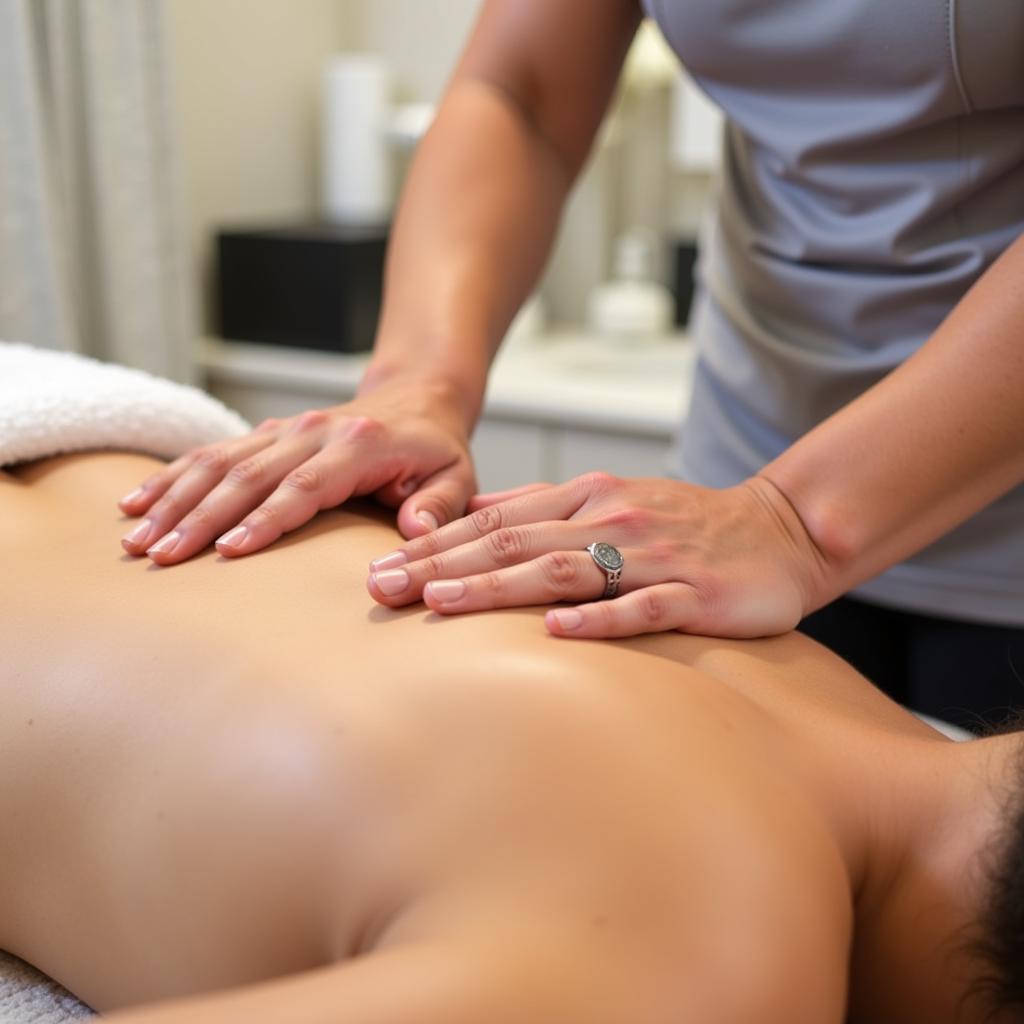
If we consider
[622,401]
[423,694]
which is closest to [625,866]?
[423,694]

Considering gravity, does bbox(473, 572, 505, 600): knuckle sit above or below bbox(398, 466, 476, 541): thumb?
above

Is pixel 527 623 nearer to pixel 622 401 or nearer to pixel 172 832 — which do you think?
pixel 172 832

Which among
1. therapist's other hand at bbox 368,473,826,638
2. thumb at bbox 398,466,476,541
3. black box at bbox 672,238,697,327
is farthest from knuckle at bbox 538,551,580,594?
black box at bbox 672,238,697,327

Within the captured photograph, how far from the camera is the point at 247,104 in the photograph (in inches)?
113

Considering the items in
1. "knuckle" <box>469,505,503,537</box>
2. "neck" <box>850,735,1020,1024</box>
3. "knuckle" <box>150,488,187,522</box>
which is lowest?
"neck" <box>850,735,1020,1024</box>

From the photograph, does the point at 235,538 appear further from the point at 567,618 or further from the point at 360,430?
the point at 567,618

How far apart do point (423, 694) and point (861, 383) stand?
67 centimetres

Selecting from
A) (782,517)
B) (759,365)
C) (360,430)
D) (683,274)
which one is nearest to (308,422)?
(360,430)

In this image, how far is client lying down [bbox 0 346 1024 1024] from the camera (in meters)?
0.63

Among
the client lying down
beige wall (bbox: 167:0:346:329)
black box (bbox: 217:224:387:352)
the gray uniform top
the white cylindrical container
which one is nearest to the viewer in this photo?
the client lying down

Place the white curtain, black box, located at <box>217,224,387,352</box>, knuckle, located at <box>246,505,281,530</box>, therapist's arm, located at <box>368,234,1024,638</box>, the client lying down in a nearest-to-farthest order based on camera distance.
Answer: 1. the client lying down
2. therapist's arm, located at <box>368,234,1024,638</box>
3. knuckle, located at <box>246,505,281,530</box>
4. the white curtain
5. black box, located at <box>217,224,387,352</box>

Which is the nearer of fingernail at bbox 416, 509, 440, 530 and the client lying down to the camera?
the client lying down

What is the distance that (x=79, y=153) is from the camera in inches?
95.8

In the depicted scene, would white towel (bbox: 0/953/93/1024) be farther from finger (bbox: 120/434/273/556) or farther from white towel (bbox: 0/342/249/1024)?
white towel (bbox: 0/342/249/1024)
